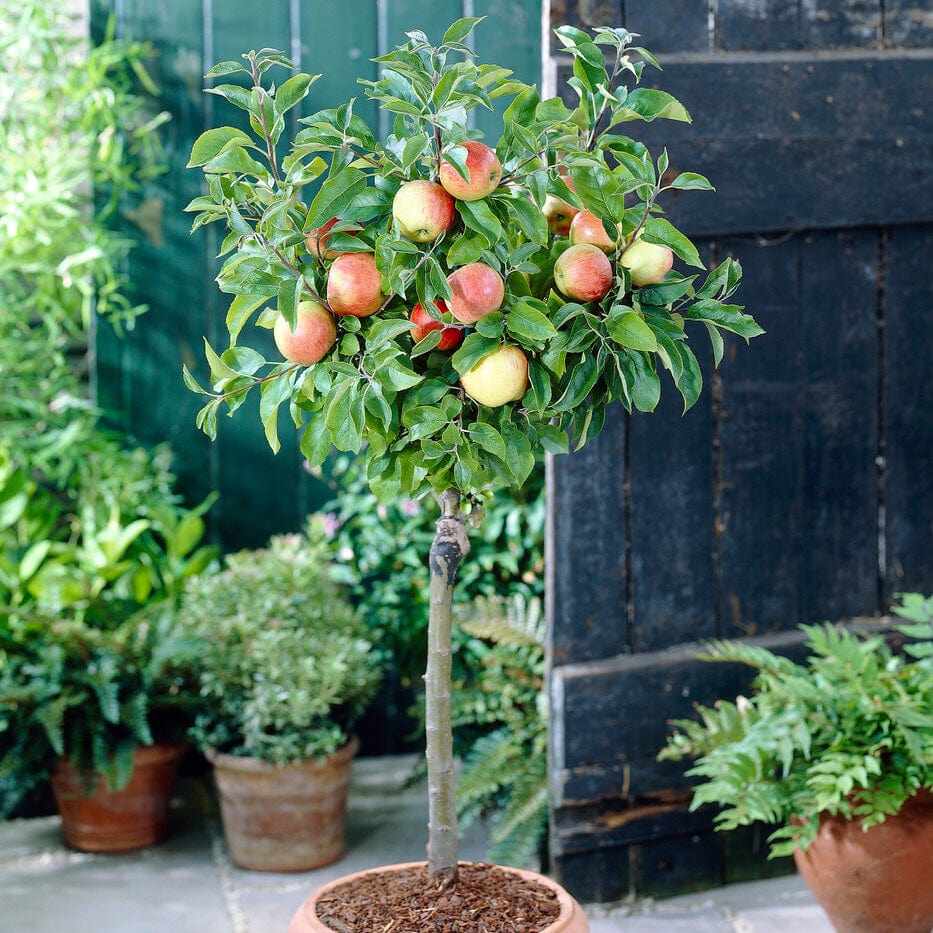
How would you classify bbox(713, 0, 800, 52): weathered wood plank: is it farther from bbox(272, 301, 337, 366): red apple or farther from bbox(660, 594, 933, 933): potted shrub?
bbox(272, 301, 337, 366): red apple

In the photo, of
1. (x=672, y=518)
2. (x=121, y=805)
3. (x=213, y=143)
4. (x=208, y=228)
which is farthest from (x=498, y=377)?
(x=208, y=228)

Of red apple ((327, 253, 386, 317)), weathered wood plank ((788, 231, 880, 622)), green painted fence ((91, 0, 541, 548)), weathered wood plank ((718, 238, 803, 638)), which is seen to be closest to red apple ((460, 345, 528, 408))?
red apple ((327, 253, 386, 317))

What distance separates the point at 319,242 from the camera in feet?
4.04

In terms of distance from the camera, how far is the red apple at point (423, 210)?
115 cm

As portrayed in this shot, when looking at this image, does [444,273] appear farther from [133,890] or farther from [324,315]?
[133,890]

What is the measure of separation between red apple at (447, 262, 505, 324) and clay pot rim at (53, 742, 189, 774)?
1.79m

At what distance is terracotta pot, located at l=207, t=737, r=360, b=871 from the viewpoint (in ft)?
8.39

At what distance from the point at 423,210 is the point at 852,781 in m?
1.26

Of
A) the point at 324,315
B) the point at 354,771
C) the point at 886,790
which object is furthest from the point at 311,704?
the point at 324,315

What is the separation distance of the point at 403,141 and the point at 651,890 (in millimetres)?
1832

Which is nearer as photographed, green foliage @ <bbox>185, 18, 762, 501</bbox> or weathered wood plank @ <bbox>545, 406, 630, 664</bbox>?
green foliage @ <bbox>185, 18, 762, 501</bbox>

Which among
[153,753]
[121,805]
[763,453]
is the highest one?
[763,453]

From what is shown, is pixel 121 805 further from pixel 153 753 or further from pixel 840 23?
pixel 840 23

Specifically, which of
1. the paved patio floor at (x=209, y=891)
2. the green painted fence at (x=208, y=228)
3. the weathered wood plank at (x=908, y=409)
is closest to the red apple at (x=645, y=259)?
the weathered wood plank at (x=908, y=409)
